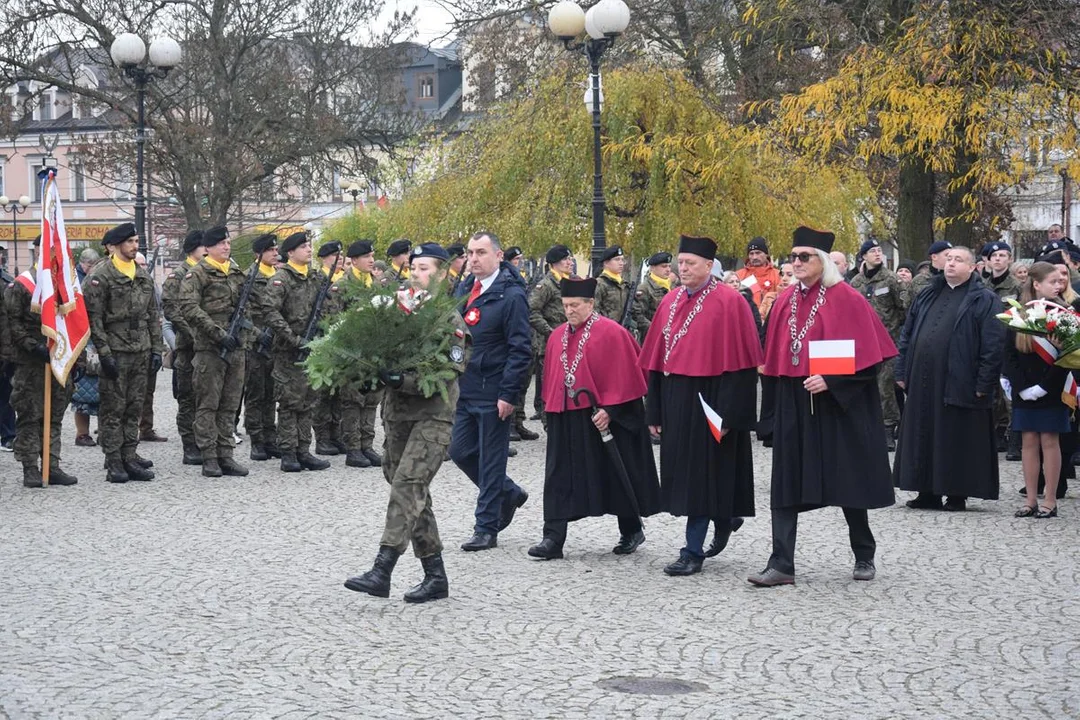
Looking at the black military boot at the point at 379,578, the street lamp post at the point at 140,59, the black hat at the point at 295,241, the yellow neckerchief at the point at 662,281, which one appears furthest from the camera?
the street lamp post at the point at 140,59

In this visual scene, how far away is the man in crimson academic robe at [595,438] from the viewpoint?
9750 millimetres

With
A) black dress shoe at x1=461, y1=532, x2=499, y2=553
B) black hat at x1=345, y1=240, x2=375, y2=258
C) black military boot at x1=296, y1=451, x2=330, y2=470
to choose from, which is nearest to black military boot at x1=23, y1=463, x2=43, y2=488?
black military boot at x1=296, y1=451, x2=330, y2=470

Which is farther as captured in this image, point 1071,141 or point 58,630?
point 1071,141

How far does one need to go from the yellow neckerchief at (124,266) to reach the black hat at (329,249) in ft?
6.20

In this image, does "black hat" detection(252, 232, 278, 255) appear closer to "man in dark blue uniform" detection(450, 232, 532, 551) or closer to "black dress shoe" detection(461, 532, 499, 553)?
"man in dark blue uniform" detection(450, 232, 532, 551)

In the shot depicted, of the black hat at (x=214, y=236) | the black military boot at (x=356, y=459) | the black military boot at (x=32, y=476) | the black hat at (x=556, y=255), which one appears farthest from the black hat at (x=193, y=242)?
the black hat at (x=556, y=255)

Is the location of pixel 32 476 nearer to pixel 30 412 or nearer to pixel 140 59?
pixel 30 412

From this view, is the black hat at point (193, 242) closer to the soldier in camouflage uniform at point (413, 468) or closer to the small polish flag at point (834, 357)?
the soldier in camouflage uniform at point (413, 468)

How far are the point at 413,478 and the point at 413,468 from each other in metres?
0.06

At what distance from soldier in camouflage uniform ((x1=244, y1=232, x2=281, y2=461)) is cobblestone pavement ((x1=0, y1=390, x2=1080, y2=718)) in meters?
3.45

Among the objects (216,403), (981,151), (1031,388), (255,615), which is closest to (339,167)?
(981,151)

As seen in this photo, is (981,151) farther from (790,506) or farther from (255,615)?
(255,615)

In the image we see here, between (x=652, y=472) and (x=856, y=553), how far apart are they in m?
1.41

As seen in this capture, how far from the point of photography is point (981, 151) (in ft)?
63.1
